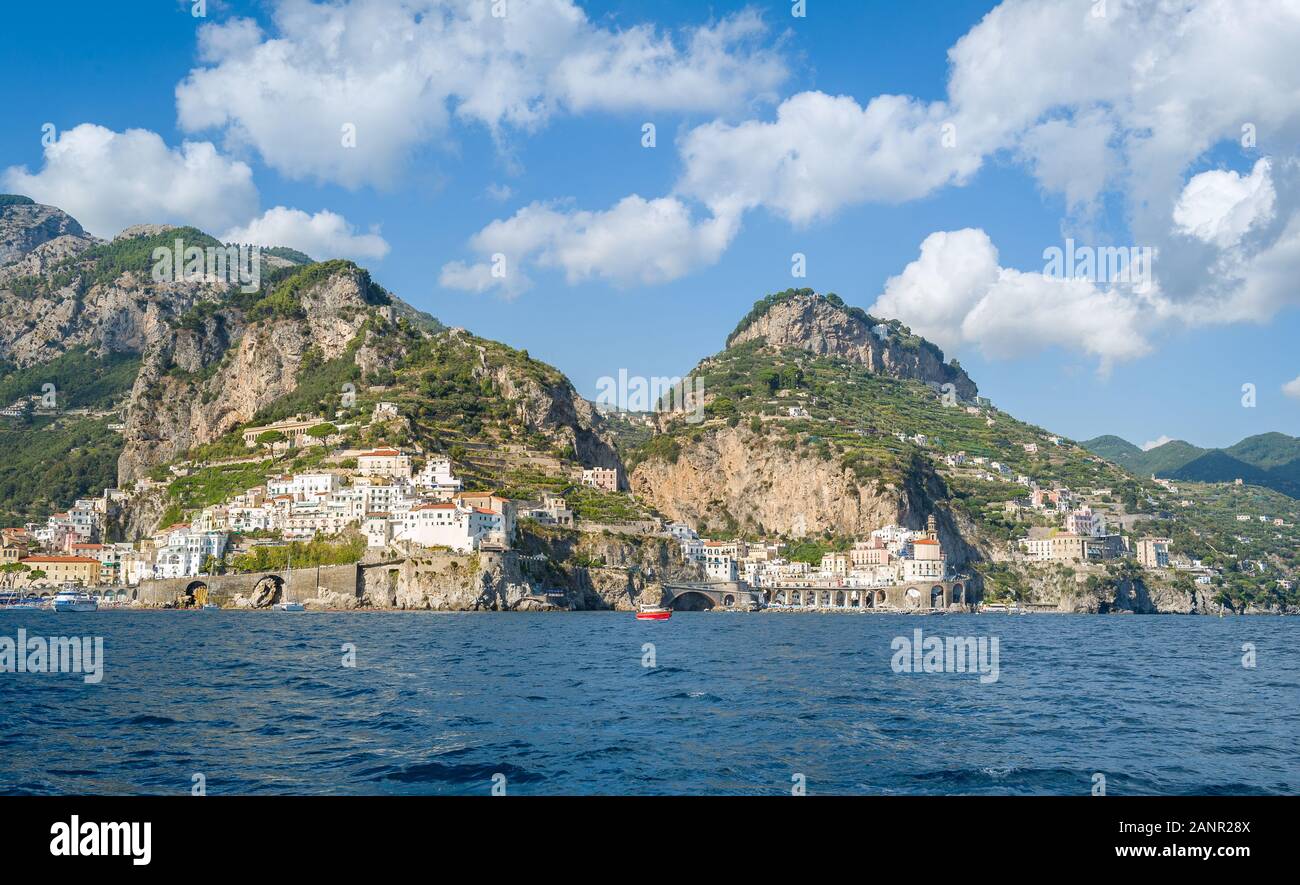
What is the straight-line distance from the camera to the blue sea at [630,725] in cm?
1705

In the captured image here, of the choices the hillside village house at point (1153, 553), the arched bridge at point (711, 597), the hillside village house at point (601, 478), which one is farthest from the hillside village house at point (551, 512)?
the hillside village house at point (1153, 553)

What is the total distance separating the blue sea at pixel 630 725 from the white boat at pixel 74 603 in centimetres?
6442

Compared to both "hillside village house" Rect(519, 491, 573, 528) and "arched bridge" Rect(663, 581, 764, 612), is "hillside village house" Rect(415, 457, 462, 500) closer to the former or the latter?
"hillside village house" Rect(519, 491, 573, 528)

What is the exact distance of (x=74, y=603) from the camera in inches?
3979

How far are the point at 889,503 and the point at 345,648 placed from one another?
122 m

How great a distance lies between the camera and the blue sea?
17047mm

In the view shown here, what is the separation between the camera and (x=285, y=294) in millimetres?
171750

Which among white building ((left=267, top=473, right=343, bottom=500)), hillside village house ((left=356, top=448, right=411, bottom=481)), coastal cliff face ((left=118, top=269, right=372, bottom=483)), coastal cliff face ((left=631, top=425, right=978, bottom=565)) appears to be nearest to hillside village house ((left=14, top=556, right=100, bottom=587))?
white building ((left=267, top=473, right=343, bottom=500))

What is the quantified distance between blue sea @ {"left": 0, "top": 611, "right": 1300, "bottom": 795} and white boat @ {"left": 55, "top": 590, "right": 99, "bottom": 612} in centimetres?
6442

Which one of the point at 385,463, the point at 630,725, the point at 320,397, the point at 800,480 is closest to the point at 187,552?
the point at 385,463

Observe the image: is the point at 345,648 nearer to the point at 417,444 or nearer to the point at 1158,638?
the point at 1158,638

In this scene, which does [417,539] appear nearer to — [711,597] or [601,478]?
[711,597]

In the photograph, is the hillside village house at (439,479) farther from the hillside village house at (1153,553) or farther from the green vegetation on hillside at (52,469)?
the hillside village house at (1153,553)

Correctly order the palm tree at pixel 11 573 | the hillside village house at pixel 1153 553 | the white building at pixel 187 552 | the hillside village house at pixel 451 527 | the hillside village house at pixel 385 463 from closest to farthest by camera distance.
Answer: the hillside village house at pixel 451 527 < the white building at pixel 187 552 < the hillside village house at pixel 385 463 < the palm tree at pixel 11 573 < the hillside village house at pixel 1153 553
